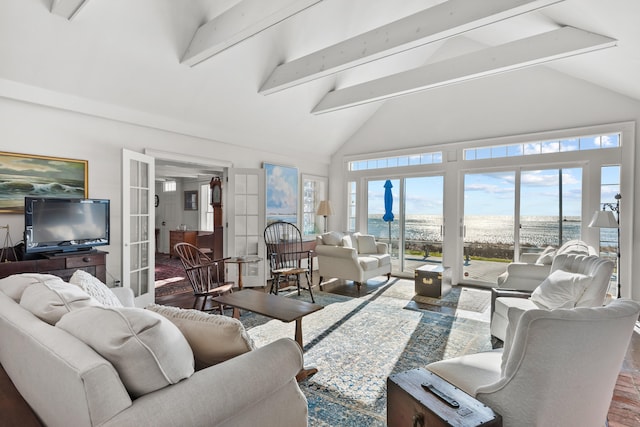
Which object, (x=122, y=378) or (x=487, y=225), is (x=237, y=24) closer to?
(x=122, y=378)

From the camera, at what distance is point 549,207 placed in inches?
199

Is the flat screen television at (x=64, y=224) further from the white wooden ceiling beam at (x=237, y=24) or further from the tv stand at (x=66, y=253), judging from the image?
the white wooden ceiling beam at (x=237, y=24)

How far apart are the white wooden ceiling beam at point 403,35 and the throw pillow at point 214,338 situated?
10.5 ft

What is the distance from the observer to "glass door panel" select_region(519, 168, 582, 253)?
4.88 m

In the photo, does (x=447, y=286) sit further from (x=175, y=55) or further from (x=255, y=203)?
(x=175, y=55)

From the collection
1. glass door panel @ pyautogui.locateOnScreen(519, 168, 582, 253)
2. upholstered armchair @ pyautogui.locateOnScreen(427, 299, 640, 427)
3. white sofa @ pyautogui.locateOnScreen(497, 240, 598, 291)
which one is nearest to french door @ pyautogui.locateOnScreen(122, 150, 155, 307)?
upholstered armchair @ pyautogui.locateOnScreen(427, 299, 640, 427)

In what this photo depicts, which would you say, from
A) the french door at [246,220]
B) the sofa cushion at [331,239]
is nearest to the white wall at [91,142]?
the french door at [246,220]

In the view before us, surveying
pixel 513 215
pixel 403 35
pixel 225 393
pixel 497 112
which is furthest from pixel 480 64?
pixel 225 393

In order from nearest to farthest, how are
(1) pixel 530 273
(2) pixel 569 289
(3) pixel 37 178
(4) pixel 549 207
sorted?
(2) pixel 569 289 < (3) pixel 37 178 < (1) pixel 530 273 < (4) pixel 549 207

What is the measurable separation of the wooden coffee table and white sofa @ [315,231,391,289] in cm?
230

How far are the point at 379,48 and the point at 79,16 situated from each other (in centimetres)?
293

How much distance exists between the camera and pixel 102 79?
3.62 m

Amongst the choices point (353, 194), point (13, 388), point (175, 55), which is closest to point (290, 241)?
point (353, 194)

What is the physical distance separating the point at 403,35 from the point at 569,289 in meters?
2.83
